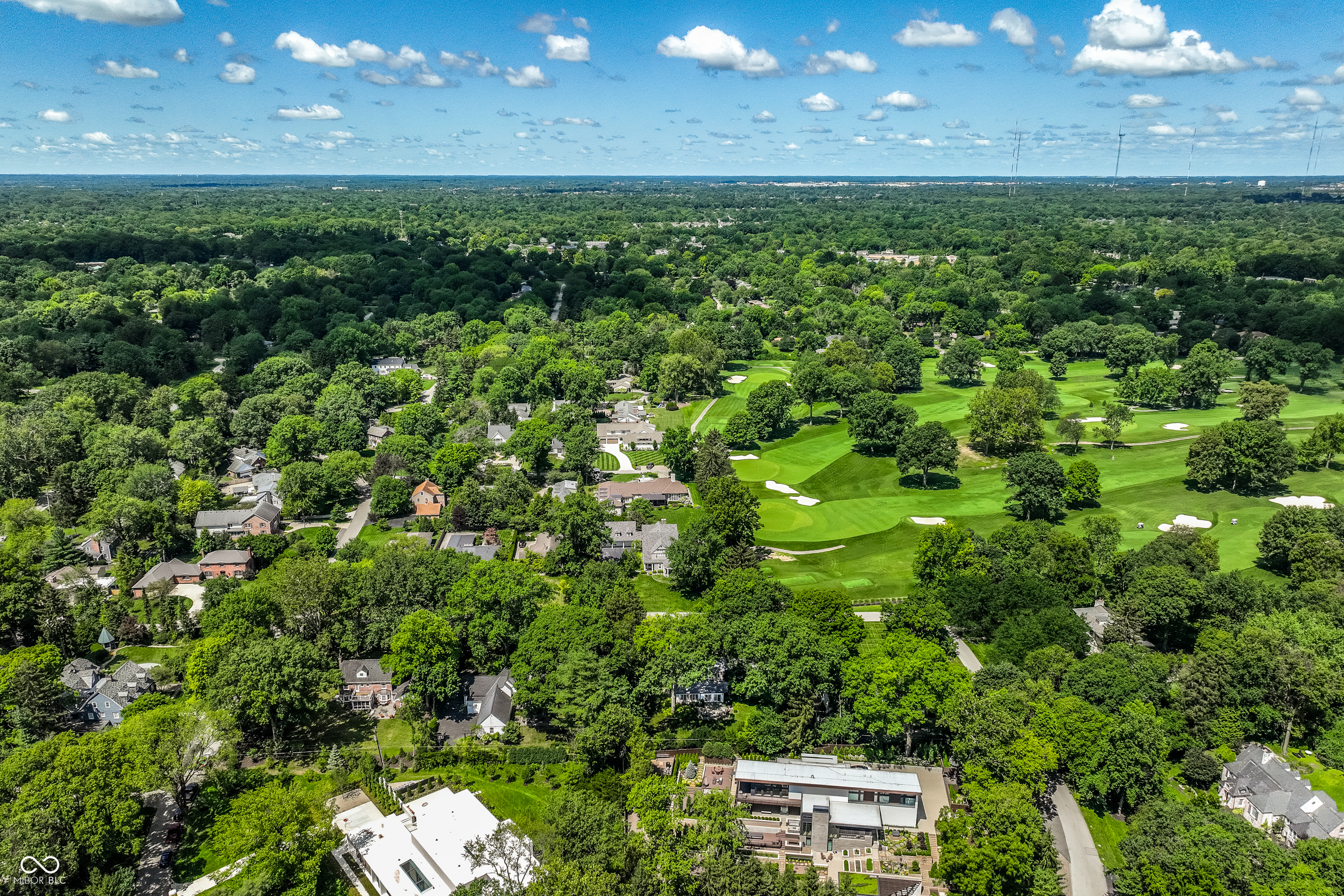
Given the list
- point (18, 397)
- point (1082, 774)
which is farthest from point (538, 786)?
point (18, 397)

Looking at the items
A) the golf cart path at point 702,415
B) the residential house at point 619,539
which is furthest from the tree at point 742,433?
the residential house at point 619,539

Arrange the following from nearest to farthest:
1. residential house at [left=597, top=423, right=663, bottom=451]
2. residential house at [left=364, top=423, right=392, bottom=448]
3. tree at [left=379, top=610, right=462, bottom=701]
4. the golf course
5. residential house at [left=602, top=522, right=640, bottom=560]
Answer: tree at [left=379, top=610, right=462, bottom=701] < residential house at [left=602, top=522, right=640, bottom=560] < the golf course < residential house at [left=364, top=423, right=392, bottom=448] < residential house at [left=597, top=423, right=663, bottom=451]

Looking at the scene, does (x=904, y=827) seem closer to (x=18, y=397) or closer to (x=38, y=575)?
(x=38, y=575)

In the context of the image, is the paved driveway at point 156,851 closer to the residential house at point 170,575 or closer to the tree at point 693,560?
the residential house at point 170,575

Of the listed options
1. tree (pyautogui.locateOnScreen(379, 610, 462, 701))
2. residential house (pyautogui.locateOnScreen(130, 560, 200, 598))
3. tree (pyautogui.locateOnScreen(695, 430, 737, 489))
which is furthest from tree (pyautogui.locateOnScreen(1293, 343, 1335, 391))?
residential house (pyautogui.locateOnScreen(130, 560, 200, 598))

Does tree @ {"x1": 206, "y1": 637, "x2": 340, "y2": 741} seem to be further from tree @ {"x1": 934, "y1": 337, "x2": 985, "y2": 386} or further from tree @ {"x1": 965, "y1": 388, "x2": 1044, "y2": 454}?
tree @ {"x1": 934, "y1": 337, "x2": 985, "y2": 386}

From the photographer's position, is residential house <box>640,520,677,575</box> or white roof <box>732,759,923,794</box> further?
residential house <box>640,520,677,575</box>
